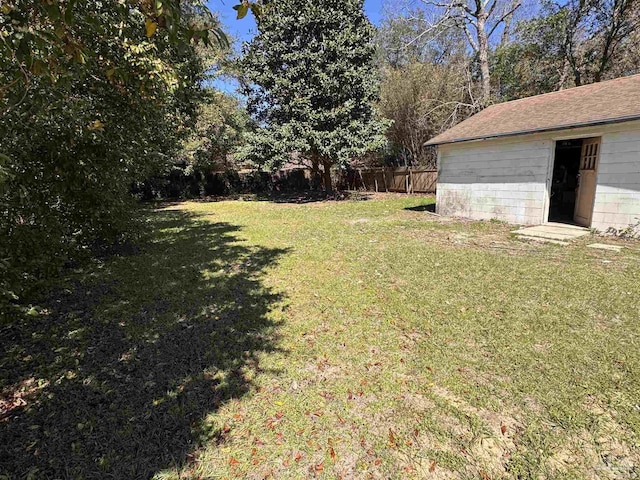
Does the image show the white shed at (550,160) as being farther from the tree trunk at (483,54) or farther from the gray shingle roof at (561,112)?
the tree trunk at (483,54)

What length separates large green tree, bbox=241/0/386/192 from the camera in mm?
15133

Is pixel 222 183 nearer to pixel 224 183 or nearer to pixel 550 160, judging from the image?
pixel 224 183

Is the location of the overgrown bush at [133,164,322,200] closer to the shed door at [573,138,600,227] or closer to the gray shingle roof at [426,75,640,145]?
Answer: the gray shingle roof at [426,75,640,145]

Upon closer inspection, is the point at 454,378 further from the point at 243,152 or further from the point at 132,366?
the point at 243,152

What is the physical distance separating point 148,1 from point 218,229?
858 cm

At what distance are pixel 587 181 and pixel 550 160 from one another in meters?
1.02

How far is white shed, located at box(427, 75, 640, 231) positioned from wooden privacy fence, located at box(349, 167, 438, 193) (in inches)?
199

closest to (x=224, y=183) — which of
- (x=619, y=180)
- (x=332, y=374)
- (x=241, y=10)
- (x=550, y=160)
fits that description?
(x=550, y=160)

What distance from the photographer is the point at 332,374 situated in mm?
3008

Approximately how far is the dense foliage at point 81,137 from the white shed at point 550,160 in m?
8.03

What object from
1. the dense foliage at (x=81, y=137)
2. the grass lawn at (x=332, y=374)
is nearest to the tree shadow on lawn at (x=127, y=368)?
the grass lawn at (x=332, y=374)

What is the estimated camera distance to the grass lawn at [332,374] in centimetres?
216

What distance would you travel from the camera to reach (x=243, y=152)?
53.3ft

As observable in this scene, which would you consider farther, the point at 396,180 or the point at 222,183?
the point at 222,183
